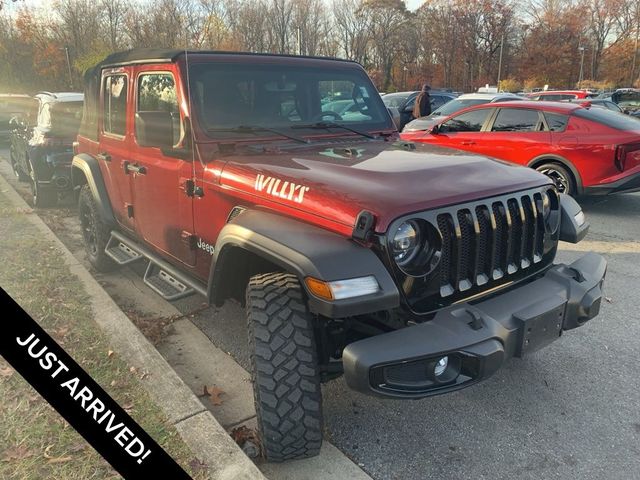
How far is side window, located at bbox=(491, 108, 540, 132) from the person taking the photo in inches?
302

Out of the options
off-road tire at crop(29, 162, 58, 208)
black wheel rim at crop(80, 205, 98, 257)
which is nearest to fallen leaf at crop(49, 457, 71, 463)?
black wheel rim at crop(80, 205, 98, 257)

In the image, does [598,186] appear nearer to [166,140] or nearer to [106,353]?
[166,140]

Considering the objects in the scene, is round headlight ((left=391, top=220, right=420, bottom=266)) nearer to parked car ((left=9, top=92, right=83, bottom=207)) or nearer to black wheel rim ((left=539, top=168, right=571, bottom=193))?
black wheel rim ((left=539, top=168, right=571, bottom=193))

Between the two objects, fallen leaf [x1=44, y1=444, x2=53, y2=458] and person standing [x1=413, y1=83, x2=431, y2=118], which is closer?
fallen leaf [x1=44, y1=444, x2=53, y2=458]

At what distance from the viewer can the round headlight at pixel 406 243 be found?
2.30 m

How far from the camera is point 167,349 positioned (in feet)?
12.2

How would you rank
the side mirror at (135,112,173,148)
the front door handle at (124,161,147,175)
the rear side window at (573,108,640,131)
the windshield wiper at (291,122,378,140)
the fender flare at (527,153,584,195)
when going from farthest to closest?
the fender flare at (527,153,584,195), the rear side window at (573,108,640,131), the front door handle at (124,161,147,175), the windshield wiper at (291,122,378,140), the side mirror at (135,112,173,148)

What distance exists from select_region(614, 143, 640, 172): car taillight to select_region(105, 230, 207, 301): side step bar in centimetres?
598

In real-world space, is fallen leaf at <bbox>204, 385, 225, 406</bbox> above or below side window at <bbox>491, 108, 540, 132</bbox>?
below

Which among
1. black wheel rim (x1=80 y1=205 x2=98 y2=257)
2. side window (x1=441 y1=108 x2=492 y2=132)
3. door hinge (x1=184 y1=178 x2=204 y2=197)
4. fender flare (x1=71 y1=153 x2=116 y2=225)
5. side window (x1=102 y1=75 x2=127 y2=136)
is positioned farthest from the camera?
side window (x1=441 y1=108 x2=492 y2=132)

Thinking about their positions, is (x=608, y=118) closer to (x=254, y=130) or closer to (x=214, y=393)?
(x=254, y=130)

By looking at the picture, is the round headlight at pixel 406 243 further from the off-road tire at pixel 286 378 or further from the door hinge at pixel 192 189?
the door hinge at pixel 192 189

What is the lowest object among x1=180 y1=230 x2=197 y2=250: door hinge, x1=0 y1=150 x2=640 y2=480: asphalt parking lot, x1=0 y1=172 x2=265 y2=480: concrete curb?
x1=0 y1=150 x2=640 y2=480: asphalt parking lot

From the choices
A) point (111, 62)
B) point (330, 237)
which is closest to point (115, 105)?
point (111, 62)
